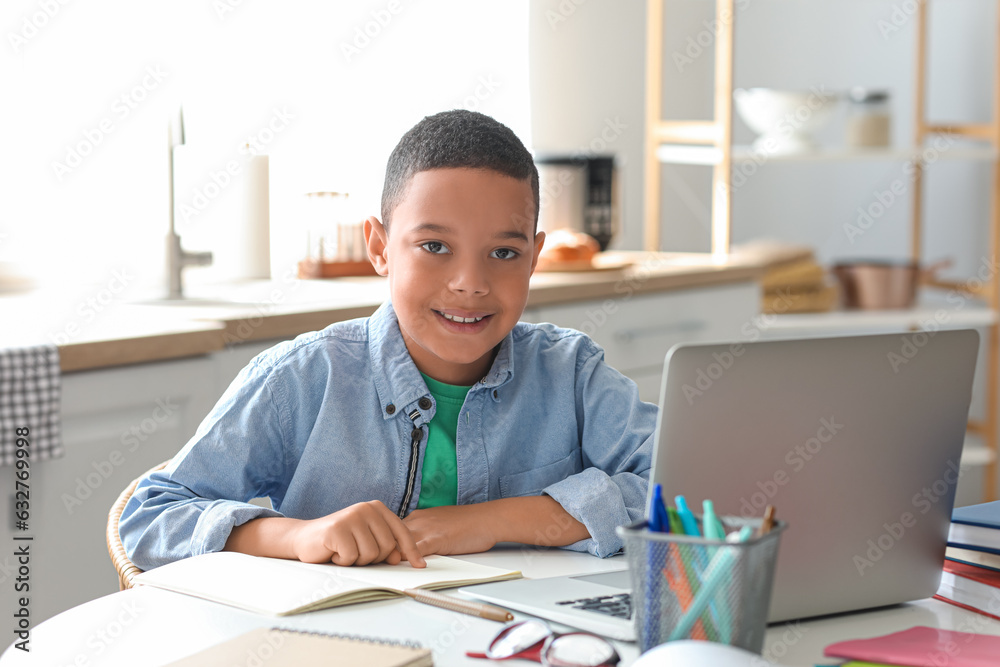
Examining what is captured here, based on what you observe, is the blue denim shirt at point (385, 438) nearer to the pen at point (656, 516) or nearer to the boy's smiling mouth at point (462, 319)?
the boy's smiling mouth at point (462, 319)

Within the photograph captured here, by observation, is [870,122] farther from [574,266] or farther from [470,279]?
[470,279]

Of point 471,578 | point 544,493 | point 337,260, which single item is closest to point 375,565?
point 471,578

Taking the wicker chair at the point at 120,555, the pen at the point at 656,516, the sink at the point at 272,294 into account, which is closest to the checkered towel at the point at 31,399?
the wicker chair at the point at 120,555

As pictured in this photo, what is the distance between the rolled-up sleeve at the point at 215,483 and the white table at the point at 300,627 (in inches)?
5.1

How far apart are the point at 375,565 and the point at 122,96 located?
1.55 metres

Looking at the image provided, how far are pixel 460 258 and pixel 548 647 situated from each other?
1.60 feet

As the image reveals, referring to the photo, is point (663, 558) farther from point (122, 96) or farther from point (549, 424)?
point (122, 96)

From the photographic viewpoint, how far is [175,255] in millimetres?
1964

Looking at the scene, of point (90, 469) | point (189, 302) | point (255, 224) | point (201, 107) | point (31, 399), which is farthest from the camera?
point (201, 107)

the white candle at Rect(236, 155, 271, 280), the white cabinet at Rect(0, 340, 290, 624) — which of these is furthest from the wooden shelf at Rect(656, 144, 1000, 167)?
the white cabinet at Rect(0, 340, 290, 624)

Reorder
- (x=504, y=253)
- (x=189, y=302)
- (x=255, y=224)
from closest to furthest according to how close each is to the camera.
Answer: (x=504, y=253)
(x=189, y=302)
(x=255, y=224)

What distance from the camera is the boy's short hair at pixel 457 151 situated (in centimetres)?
106

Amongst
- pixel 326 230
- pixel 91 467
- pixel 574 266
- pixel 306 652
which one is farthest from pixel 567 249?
pixel 306 652

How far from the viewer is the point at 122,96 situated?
6.89 ft
